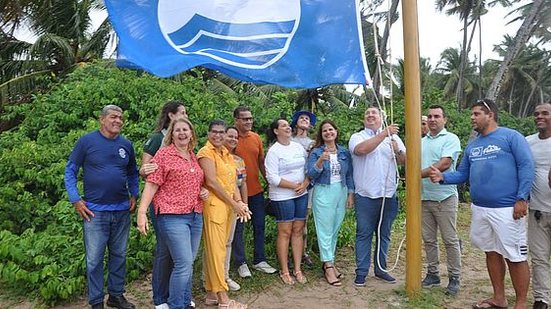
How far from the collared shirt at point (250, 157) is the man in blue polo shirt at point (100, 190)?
54.3 inches

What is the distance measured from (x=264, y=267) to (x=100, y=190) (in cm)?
210

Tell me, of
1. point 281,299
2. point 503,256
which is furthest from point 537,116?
point 281,299

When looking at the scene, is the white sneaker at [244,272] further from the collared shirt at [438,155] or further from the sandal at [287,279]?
the collared shirt at [438,155]

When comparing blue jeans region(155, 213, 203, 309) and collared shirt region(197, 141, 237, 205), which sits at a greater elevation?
collared shirt region(197, 141, 237, 205)

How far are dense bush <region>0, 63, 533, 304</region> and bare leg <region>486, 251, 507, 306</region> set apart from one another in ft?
7.60

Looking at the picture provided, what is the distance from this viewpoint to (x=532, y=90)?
138 ft

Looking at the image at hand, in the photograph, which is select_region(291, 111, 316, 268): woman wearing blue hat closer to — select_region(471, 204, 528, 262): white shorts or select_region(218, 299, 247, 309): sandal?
select_region(218, 299, 247, 309): sandal

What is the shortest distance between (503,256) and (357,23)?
7.80 feet

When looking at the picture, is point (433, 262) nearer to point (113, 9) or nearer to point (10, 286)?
point (113, 9)

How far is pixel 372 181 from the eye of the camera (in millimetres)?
4930

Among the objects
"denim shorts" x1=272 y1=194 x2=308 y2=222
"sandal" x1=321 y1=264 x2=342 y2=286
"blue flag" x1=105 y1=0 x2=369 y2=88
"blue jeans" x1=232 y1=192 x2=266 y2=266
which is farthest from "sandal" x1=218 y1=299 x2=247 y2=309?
"blue flag" x1=105 y1=0 x2=369 y2=88

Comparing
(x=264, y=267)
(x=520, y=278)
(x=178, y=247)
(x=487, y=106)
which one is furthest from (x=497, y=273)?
(x=178, y=247)

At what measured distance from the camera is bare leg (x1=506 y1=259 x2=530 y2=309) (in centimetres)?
417

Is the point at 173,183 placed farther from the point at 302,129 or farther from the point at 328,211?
the point at 302,129
